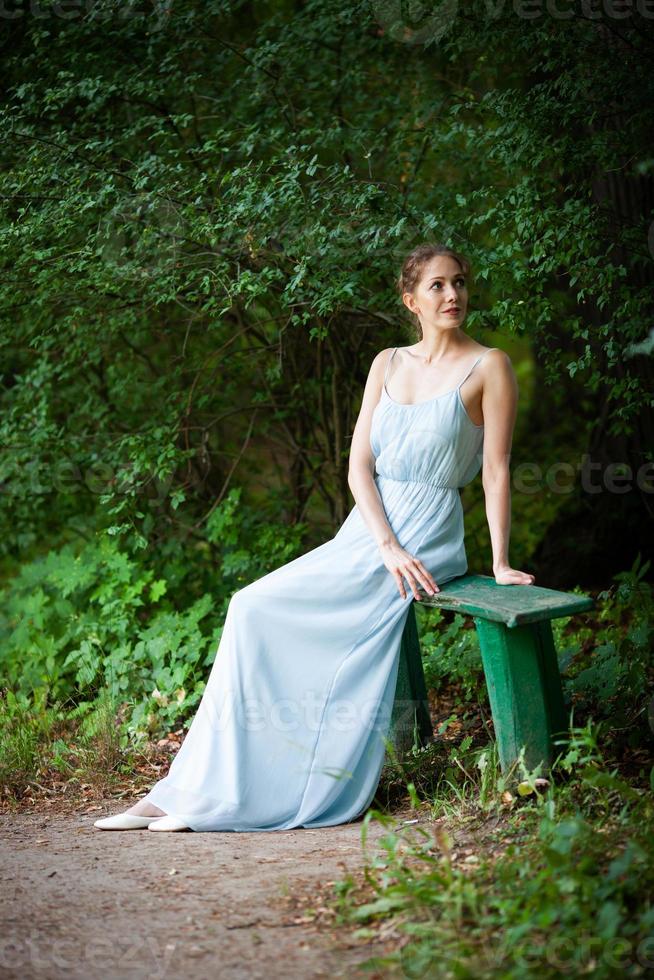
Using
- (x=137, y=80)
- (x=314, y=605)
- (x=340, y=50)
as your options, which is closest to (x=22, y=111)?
(x=137, y=80)

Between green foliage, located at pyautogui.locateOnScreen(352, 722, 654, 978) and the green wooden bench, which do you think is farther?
the green wooden bench

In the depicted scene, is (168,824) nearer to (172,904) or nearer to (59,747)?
(172,904)

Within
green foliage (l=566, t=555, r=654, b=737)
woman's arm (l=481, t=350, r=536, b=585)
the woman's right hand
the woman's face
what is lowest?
green foliage (l=566, t=555, r=654, b=737)

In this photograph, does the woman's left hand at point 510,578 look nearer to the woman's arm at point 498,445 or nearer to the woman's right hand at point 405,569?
the woman's arm at point 498,445

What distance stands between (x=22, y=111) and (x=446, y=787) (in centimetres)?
354

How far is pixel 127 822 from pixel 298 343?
120 inches

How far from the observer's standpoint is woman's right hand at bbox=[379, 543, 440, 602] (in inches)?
142

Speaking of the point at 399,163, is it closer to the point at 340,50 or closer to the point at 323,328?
the point at 340,50

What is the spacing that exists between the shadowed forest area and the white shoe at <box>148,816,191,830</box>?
1.51 feet

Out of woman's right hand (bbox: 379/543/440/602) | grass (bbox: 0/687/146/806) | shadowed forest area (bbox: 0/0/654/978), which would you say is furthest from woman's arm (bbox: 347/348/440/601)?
grass (bbox: 0/687/146/806)

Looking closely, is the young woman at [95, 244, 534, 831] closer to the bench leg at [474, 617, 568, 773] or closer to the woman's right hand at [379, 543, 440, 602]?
the woman's right hand at [379, 543, 440, 602]

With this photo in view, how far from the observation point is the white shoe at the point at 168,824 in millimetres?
3562

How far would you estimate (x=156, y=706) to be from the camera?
15.8 feet

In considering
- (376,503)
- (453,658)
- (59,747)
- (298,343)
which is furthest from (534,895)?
(298,343)
